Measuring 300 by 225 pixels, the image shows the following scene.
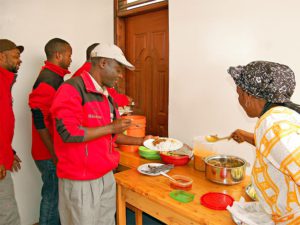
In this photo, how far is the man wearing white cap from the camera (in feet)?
4.63

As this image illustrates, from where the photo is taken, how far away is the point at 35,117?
2.06 metres

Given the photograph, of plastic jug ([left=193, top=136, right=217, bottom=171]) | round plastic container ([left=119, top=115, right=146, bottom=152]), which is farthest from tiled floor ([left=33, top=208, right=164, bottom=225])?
plastic jug ([left=193, top=136, right=217, bottom=171])

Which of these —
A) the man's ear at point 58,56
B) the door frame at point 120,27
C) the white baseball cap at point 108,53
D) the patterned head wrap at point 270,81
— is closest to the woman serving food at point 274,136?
the patterned head wrap at point 270,81

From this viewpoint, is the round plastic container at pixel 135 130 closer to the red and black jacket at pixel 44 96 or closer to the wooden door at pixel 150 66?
the wooden door at pixel 150 66

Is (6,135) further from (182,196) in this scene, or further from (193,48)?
(193,48)

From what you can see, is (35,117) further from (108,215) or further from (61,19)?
(61,19)

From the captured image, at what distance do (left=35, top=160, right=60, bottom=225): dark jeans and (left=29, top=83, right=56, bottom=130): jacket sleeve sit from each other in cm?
36

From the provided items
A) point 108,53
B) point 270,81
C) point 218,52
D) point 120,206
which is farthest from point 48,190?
point 270,81

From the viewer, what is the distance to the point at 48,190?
2244mm

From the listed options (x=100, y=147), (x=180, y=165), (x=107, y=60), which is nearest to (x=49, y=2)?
(x=107, y=60)

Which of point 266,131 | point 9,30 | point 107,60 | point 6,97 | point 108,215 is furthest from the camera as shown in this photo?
point 9,30

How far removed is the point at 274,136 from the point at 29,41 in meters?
2.29

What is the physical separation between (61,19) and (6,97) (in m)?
1.15

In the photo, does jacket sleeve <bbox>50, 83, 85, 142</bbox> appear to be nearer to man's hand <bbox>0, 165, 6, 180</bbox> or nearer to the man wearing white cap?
the man wearing white cap
